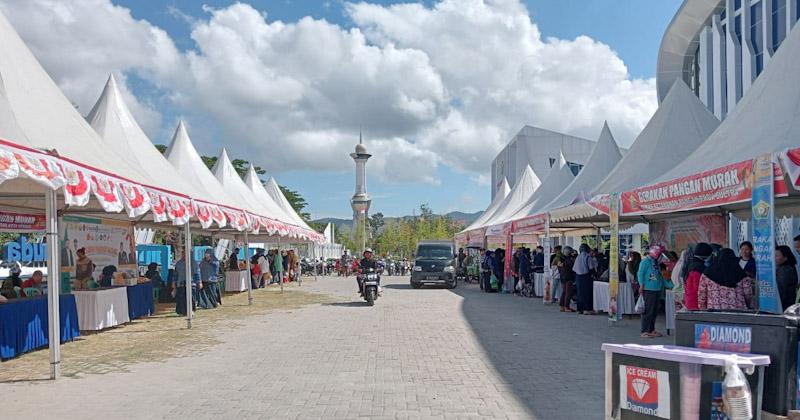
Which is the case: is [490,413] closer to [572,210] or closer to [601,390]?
[601,390]

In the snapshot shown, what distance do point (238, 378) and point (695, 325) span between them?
5891mm

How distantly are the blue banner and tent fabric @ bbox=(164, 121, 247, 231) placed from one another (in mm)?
13746

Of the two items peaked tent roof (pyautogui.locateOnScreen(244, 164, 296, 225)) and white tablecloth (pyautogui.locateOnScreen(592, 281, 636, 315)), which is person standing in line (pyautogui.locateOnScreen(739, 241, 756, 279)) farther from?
peaked tent roof (pyautogui.locateOnScreen(244, 164, 296, 225))

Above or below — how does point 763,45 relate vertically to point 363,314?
above

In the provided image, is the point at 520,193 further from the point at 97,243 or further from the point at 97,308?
the point at 97,308

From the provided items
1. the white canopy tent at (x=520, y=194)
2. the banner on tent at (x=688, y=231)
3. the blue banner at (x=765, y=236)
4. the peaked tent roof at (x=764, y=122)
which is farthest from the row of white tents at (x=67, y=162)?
the white canopy tent at (x=520, y=194)

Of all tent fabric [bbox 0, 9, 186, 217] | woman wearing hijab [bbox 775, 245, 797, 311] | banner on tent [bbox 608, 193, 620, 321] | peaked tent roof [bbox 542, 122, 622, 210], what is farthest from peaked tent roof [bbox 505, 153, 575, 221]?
tent fabric [bbox 0, 9, 186, 217]

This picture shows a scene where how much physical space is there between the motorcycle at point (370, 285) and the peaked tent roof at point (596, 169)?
19.5 feet

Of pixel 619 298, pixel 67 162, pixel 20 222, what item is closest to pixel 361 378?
pixel 67 162

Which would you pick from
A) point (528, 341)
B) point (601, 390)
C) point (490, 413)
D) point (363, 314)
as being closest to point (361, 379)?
point (490, 413)

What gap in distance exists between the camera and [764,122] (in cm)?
900

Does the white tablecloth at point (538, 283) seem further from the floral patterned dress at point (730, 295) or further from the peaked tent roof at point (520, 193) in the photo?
the floral patterned dress at point (730, 295)

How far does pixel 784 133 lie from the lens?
8156 mm

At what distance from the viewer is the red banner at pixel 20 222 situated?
577 inches
